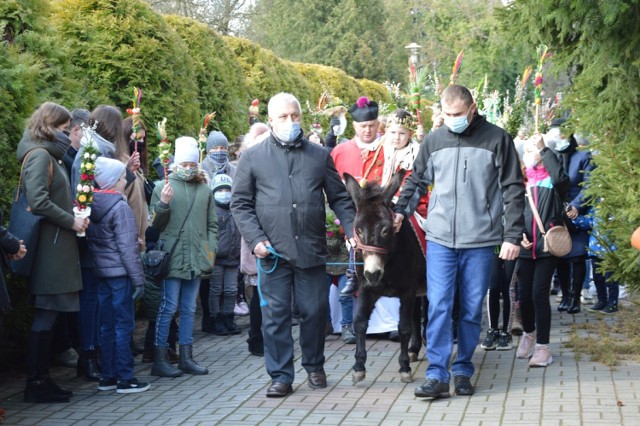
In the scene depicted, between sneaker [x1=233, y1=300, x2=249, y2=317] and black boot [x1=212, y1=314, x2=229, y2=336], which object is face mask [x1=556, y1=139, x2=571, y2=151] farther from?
black boot [x1=212, y1=314, x2=229, y2=336]

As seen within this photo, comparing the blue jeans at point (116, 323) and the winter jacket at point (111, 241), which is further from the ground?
the winter jacket at point (111, 241)

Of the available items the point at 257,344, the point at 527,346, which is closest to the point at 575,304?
the point at 527,346

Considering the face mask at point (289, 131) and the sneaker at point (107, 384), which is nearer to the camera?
the face mask at point (289, 131)

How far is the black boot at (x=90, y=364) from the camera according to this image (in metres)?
8.39

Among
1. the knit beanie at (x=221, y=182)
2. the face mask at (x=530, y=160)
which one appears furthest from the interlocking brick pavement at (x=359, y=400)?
the knit beanie at (x=221, y=182)

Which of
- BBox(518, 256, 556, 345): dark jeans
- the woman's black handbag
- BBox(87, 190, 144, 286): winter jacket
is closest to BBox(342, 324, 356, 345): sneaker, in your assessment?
BBox(518, 256, 556, 345): dark jeans

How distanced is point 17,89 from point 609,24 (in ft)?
15.8

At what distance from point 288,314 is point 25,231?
6.81 feet

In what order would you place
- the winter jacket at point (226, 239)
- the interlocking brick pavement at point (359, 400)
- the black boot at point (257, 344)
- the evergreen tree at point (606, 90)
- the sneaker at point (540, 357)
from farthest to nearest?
the winter jacket at point (226, 239), the black boot at point (257, 344), the sneaker at point (540, 357), the evergreen tree at point (606, 90), the interlocking brick pavement at point (359, 400)

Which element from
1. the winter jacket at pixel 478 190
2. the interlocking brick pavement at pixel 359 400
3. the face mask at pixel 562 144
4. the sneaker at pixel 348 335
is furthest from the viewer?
the face mask at pixel 562 144

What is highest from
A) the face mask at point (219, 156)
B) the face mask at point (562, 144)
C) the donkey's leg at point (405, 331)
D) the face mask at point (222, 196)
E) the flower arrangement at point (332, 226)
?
the face mask at point (562, 144)

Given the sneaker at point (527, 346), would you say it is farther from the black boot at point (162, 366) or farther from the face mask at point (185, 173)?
the face mask at point (185, 173)

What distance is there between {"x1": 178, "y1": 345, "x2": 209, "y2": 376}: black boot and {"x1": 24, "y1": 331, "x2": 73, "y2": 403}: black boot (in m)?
1.30

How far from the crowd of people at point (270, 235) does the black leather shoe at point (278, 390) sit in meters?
0.01
